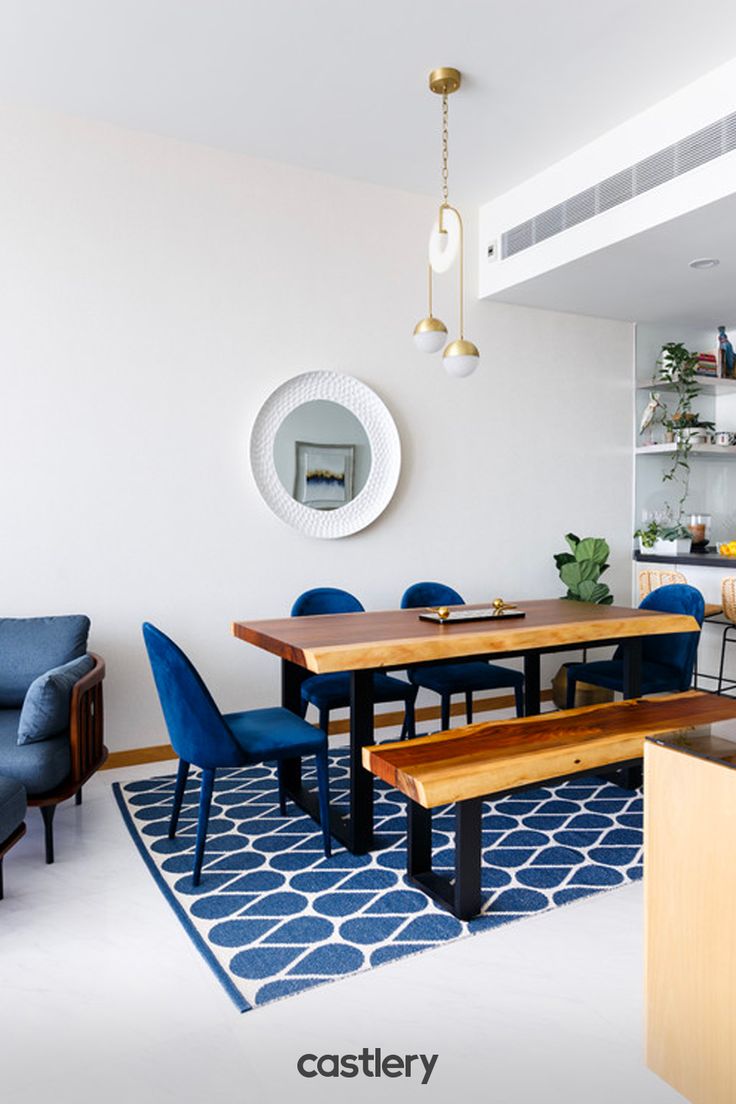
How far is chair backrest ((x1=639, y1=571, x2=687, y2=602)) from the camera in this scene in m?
5.02

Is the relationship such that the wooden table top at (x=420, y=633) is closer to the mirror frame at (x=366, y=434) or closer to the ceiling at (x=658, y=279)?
the mirror frame at (x=366, y=434)

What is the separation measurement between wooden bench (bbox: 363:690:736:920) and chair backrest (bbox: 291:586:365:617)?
135cm

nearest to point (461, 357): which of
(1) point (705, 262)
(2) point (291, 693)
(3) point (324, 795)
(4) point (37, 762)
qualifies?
(2) point (291, 693)

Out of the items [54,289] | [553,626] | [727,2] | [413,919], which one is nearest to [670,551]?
[553,626]

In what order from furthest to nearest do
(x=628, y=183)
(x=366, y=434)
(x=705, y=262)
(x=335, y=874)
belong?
(x=366, y=434)
(x=705, y=262)
(x=628, y=183)
(x=335, y=874)

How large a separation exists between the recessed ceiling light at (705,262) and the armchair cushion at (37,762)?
12.5 feet

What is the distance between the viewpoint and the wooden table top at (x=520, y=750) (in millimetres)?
2242

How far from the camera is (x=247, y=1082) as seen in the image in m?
1.69

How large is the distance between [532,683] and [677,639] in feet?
2.57

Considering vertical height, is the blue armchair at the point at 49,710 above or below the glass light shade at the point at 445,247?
below

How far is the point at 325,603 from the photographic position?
13.0ft

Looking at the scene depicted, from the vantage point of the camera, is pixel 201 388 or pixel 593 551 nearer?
pixel 201 388

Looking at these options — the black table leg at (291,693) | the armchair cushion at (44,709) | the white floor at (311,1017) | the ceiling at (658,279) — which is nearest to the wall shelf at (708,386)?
the ceiling at (658,279)

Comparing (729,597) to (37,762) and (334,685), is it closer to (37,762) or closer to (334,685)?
(334,685)
